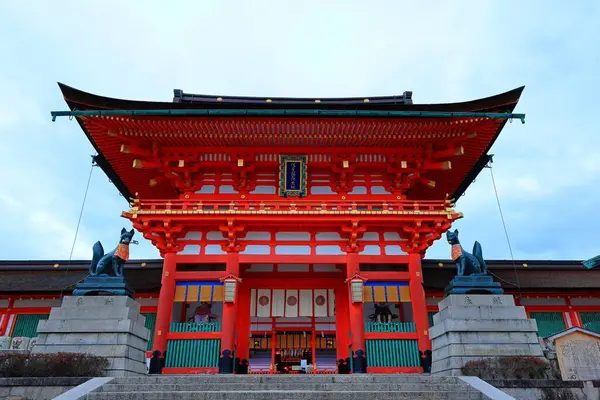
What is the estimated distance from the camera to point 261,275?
51.5 feet

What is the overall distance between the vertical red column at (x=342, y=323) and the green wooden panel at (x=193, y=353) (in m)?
4.61

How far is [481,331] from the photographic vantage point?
9727 millimetres

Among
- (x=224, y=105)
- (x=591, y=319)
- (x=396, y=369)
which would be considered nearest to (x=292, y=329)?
(x=396, y=369)

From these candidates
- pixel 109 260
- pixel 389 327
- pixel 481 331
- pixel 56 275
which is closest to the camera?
pixel 481 331

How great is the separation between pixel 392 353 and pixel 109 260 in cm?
886

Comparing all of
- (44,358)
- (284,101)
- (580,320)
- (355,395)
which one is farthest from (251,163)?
(580,320)

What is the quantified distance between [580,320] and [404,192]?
8.56 metres

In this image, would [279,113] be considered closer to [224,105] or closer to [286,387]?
[224,105]

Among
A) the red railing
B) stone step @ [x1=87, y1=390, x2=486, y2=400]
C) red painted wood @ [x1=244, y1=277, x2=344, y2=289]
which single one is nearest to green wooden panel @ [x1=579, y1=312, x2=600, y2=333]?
the red railing

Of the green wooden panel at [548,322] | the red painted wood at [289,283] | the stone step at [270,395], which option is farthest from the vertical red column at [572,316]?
the stone step at [270,395]

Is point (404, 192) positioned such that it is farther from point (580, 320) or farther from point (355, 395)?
point (355, 395)

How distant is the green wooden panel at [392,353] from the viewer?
12898mm

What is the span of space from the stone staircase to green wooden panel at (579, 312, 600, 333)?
10977 millimetres

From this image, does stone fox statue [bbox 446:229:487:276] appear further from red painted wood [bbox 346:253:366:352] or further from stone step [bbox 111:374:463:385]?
red painted wood [bbox 346:253:366:352]
